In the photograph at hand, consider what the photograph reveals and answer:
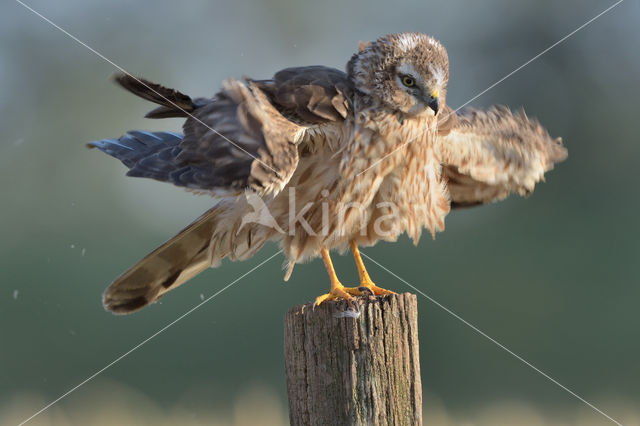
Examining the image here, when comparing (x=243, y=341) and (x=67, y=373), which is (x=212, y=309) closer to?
(x=243, y=341)

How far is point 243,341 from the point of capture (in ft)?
42.7

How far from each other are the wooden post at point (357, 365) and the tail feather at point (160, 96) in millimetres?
1474

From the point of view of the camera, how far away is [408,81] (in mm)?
3529

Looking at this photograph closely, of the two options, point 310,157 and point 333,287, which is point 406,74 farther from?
point 333,287

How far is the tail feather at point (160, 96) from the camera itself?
3.26m

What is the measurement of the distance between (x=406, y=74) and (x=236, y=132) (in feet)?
3.22

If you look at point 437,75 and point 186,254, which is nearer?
point 437,75

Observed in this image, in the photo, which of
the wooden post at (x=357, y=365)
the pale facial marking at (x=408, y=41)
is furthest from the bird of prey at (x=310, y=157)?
the wooden post at (x=357, y=365)

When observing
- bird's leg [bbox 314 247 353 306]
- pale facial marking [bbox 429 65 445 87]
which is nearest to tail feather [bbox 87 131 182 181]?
bird's leg [bbox 314 247 353 306]

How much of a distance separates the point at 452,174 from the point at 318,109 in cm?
128

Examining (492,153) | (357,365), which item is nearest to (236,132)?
(357,365)

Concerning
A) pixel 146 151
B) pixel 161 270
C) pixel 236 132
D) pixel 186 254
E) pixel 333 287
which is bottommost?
pixel 333 287

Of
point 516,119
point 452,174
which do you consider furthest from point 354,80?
point 516,119

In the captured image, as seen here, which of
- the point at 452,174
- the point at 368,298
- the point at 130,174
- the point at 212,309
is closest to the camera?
A: the point at 368,298
